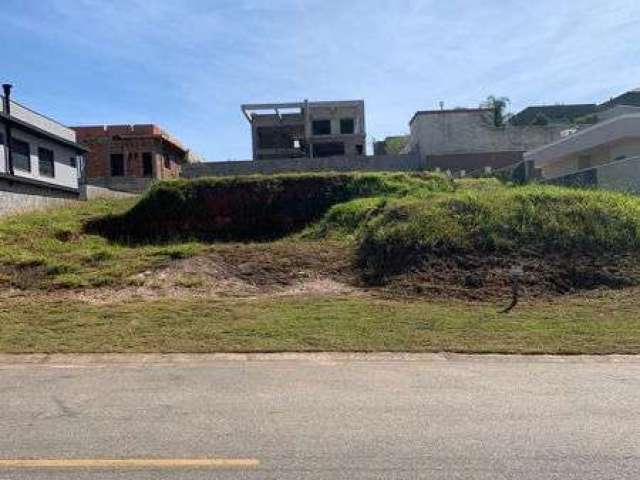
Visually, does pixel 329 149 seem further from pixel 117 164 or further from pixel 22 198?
pixel 22 198

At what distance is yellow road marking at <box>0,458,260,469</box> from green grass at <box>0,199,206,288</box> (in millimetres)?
10707

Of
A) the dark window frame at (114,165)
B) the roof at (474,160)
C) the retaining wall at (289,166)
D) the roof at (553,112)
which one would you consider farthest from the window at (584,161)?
the roof at (553,112)

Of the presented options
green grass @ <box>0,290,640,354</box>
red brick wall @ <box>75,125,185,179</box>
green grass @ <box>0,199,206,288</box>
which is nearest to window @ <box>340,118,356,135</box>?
red brick wall @ <box>75,125,185,179</box>

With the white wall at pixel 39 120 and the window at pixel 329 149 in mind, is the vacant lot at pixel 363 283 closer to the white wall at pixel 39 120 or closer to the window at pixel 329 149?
the white wall at pixel 39 120

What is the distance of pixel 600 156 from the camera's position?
31766mm

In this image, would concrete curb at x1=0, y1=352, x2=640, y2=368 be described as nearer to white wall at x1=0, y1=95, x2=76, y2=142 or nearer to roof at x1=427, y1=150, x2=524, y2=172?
white wall at x1=0, y1=95, x2=76, y2=142

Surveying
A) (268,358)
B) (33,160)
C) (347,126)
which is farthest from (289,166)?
(268,358)

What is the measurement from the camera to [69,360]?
1009 centimetres

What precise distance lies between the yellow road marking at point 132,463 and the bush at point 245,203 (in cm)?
2000

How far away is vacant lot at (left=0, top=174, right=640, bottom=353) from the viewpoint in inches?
450

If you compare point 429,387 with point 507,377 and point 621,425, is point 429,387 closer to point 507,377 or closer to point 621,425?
point 507,377

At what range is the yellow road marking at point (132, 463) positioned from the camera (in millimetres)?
5281

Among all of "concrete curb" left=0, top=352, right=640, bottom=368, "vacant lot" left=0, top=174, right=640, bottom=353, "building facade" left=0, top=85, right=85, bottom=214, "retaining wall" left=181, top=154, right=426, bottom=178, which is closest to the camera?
"concrete curb" left=0, top=352, right=640, bottom=368

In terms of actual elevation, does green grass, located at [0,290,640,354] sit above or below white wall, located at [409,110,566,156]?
below
